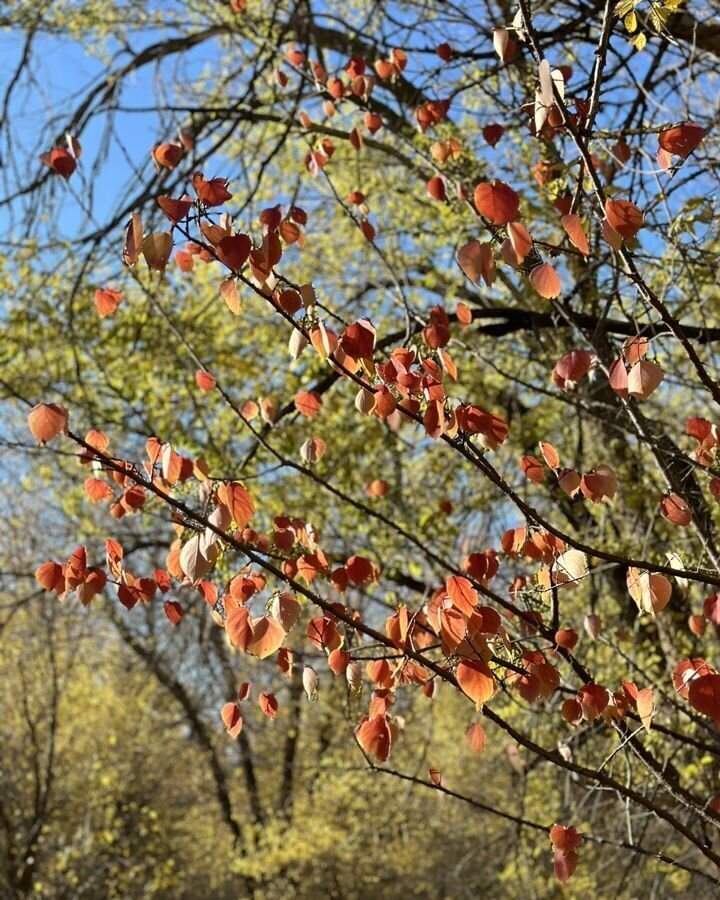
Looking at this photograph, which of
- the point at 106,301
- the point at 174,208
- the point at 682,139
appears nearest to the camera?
the point at 174,208

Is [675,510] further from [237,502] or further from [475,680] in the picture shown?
[237,502]

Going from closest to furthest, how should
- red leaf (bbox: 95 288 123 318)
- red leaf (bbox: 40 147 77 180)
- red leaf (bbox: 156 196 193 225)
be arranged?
red leaf (bbox: 156 196 193 225)
red leaf (bbox: 95 288 123 318)
red leaf (bbox: 40 147 77 180)

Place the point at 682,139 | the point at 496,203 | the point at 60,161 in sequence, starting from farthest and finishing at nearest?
the point at 60,161 < the point at 682,139 < the point at 496,203

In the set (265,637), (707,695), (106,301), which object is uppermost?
(106,301)

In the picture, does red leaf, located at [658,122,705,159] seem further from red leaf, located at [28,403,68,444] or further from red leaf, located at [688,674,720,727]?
red leaf, located at [28,403,68,444]

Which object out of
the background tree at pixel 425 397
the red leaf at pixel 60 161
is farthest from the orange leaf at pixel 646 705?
the red leaf at pixel 60 161

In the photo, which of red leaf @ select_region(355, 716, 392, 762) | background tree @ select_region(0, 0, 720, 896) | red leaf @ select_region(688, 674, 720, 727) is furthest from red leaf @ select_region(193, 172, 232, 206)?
red leaf @ select_region(688, 674, 720, 727)

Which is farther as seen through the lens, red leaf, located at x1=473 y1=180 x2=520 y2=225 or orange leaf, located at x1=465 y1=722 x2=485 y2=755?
orange leaf, located at x1=465 y1=722 x2=485 y2=755

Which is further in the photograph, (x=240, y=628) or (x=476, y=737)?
(x=476, y=737)

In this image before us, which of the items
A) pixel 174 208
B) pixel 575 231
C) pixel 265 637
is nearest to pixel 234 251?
pixel 174 208

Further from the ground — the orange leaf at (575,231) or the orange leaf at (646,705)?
the orange leaf at (575,231)

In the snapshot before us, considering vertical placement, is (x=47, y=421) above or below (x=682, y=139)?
below

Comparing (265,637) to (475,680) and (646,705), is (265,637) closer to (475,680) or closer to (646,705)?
(475,680)

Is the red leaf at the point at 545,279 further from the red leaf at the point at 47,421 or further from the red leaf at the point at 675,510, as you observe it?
the red leaf at the point at 47,421
